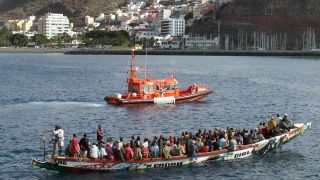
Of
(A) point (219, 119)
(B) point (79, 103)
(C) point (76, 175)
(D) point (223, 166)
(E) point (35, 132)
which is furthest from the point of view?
(B) point (79, 103)

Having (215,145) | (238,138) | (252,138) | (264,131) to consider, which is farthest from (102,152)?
(264,131)

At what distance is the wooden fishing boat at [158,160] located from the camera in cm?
4416

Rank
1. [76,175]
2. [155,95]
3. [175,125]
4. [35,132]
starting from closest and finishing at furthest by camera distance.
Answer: [76,175] → [35,132] → [175,125] → [155,95]

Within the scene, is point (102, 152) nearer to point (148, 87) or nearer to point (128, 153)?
point (128, 153)

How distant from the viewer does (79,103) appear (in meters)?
83.5

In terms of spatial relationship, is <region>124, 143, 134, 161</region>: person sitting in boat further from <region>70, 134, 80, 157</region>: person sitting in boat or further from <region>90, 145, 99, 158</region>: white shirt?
<region>70, 134, 80, 157</region>: person sitting in boat

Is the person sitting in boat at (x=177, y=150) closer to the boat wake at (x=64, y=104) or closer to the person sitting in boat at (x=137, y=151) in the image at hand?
the person sitting in boat at (x=137, y=151)

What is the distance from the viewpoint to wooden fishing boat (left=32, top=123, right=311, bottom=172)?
145 feet

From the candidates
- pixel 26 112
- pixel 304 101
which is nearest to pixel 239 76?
pixel 304 101

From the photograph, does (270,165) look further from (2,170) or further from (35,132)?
(35,132)

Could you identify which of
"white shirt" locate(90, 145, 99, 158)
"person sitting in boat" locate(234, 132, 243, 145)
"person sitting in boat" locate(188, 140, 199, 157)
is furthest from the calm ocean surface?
"person sitting in boat" locate(234, 132, 243, 145)

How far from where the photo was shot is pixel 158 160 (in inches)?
1811

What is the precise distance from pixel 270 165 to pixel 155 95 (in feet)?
102

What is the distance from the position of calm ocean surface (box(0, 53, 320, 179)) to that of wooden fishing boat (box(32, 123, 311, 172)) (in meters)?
0.45
